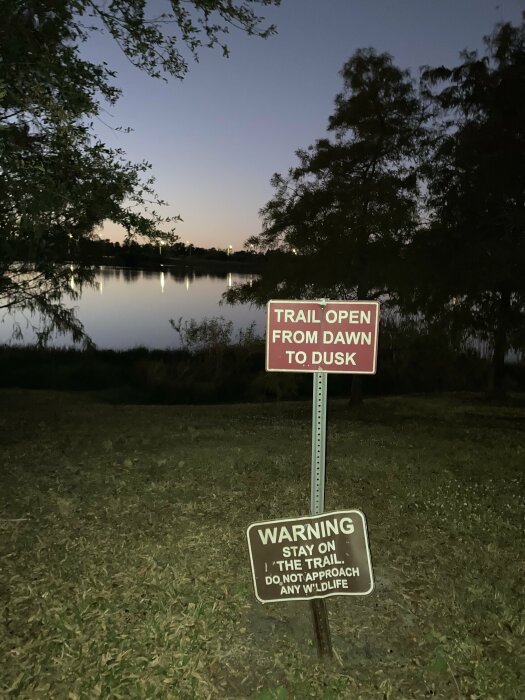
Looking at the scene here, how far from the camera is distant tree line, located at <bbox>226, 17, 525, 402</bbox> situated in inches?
477

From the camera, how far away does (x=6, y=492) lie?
236 inches

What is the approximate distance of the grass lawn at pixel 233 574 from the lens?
335cm

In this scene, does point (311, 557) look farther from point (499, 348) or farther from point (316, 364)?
point (499, 348)

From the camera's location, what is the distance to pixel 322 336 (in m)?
3.24

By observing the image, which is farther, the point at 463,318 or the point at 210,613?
the point at 463,318

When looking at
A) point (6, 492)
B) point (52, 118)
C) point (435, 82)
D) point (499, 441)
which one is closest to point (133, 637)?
point (6, 492)

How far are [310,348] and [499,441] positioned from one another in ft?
22.9

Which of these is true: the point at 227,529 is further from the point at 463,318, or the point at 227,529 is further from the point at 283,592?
the point at 463,318

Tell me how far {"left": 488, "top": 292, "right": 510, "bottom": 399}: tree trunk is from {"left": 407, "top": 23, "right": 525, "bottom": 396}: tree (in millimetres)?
293

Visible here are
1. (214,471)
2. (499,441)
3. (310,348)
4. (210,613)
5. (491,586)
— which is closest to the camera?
(310,348)

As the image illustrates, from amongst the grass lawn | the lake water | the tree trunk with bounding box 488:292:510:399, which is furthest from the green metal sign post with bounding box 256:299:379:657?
the lake water

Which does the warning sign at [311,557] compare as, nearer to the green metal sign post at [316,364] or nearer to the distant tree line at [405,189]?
the green metal sign post at [316,364]

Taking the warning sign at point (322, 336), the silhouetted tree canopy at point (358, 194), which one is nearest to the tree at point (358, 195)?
the silhouetted tree canopy at point (358, 194)

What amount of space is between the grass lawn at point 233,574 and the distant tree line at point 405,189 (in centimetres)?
510
